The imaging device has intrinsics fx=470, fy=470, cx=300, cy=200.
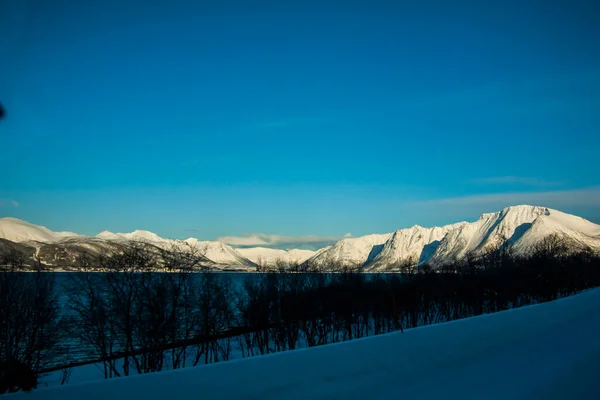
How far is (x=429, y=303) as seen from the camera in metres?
76.5

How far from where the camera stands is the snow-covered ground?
328 inches

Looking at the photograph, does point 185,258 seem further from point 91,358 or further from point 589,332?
point 589,332

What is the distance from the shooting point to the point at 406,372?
10859mm

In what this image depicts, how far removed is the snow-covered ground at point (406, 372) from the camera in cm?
834

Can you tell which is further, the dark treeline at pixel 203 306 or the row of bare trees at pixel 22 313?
the dark treeline at pixel 203 306

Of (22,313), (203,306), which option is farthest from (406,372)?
(203,306)

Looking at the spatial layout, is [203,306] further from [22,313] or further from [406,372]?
[406,372]

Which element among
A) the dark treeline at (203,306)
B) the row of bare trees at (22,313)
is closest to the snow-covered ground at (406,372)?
the dark treeline at (203,306)

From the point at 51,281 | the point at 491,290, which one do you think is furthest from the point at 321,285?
the point at 51,281

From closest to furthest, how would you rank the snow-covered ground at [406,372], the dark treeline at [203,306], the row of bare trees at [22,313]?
the snow-covered ground at [406,372] → the row of bare trees at [22,313] → the dark treeline at [203,306]

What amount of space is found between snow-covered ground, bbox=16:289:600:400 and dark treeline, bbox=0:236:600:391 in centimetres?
278

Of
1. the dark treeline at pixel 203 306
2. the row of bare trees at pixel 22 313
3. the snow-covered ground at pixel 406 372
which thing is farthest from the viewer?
the dark treeline at pixel 203 306

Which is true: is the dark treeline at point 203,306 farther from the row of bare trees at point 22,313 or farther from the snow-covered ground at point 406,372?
the snow-covered ground at point 406,372

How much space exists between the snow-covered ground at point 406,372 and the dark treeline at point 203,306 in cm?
278
